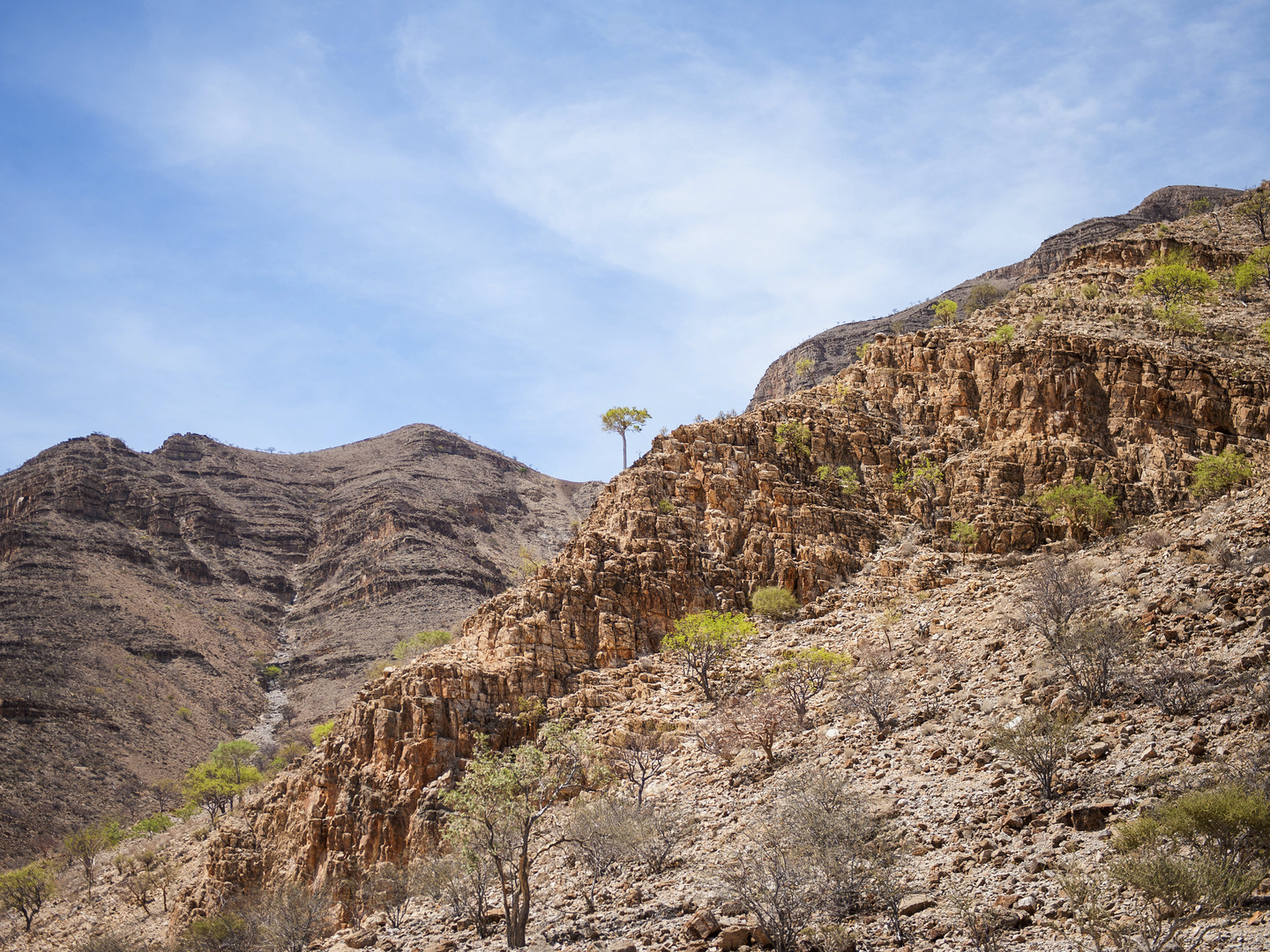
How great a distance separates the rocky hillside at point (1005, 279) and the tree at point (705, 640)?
66490 mm

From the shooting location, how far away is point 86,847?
5709 cm

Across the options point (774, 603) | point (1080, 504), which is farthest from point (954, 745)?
point (1080, 504)

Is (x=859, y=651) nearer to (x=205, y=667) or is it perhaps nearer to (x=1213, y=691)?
(x=1213, y=691)

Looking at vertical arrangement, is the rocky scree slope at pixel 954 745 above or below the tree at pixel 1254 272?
below

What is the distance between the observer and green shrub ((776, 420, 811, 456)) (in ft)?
164

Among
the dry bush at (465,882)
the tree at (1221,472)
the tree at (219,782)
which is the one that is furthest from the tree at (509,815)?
the tree at (219,782)

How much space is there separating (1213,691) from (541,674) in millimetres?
26103

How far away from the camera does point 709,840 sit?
25234mm

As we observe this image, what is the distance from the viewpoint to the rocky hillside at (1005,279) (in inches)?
4277

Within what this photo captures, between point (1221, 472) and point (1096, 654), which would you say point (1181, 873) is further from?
point (1221, 472)


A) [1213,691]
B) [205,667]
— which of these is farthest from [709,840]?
[205,667]

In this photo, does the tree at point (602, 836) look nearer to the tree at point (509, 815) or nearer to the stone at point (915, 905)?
the tree at point (509, 815)

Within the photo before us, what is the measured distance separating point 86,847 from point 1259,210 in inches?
3703

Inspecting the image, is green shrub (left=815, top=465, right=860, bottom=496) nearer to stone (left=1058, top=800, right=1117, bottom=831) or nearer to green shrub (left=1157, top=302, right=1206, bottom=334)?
green shrub (left=1157, top=302, right=1206, bottom=334)
